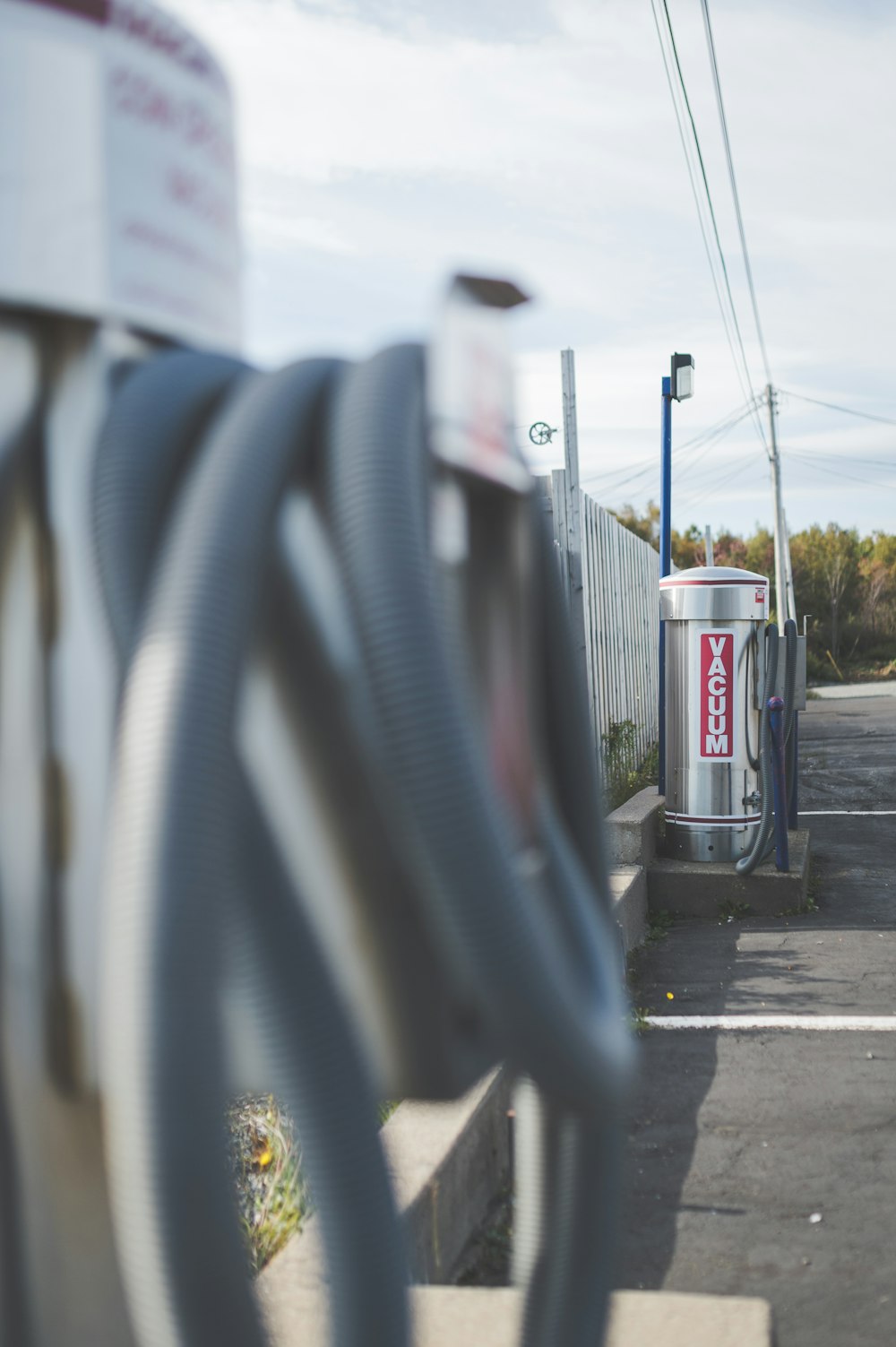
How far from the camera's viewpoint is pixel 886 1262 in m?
3.12

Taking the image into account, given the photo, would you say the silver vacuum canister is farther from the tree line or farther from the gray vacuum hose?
the tree line

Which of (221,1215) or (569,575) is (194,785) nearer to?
(221,1215)

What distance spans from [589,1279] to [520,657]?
615 millimetres

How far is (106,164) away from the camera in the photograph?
1.06 meters

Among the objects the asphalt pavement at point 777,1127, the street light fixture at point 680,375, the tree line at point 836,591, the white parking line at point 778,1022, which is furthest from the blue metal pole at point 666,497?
the tree line at point 836,591

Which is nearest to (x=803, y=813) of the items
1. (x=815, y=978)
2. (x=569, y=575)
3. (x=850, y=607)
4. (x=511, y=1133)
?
(x=569, y=575)

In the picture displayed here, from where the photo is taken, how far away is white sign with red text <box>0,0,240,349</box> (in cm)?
101

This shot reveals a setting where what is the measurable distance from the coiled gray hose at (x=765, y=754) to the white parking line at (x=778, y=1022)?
1.74 meters

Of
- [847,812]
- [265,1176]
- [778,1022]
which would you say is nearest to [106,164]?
[265,1176]

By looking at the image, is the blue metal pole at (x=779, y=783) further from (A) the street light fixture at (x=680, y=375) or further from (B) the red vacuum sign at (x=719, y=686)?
(A) the street light fixture at (x=680, y=375)

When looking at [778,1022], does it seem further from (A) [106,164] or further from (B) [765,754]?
(A) [106,164]

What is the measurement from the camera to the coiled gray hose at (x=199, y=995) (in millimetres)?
792

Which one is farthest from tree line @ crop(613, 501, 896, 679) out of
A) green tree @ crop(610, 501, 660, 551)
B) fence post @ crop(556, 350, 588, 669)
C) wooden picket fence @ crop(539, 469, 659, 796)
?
fence post @ crop(556, 350, 588, 669)

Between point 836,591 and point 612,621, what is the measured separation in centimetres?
3869
